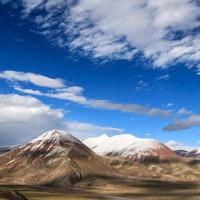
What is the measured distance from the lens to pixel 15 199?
562 ft

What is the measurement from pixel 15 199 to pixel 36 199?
2884cm

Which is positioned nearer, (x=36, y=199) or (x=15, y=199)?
(x=15, y=199)

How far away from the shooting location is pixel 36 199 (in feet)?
653
